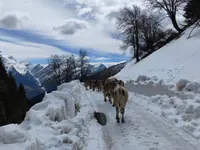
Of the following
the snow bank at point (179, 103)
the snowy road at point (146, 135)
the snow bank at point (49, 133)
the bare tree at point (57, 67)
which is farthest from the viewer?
the bare tree at point (57, 67)

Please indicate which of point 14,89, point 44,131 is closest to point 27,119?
point 44,131

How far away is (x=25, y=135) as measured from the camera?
5723 mm

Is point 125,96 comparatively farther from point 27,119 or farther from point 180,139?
point 27,119

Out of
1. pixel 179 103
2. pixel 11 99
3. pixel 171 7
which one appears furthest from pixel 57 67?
pixel 179 103

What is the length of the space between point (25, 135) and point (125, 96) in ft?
22.5

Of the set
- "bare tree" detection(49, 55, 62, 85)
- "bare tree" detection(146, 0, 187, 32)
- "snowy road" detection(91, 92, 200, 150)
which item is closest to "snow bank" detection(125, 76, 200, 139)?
"snowy road" detection(91, 92, 200, 150)

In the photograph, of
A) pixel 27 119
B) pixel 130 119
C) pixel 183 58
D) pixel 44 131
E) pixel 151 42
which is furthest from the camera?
pixel 151 42

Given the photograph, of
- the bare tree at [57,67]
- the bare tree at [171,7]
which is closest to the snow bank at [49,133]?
the bare tree at [171,7]

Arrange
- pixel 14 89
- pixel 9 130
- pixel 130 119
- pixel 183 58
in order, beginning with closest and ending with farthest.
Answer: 1. pixel 9 130
2. pixel 130 119
3. pixel 183 58
4. pixel 14 89

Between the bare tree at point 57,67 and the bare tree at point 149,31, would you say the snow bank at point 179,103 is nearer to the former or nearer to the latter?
the bare tree at point 149,31

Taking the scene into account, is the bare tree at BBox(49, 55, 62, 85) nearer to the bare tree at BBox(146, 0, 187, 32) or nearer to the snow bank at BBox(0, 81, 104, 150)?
the bare tree at BBox(146, 0, 187, 32)

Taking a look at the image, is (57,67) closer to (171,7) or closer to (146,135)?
(171,7)

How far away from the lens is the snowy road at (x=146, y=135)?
26.5ft

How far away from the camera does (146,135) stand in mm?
9227
